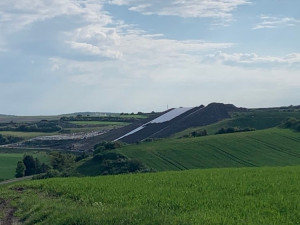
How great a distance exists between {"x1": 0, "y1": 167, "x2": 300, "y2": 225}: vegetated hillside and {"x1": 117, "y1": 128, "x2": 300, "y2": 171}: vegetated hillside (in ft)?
98.3

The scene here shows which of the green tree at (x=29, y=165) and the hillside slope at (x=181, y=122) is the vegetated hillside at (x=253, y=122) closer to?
the hillside slope at (x=181, y=122)

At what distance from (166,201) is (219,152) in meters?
45.1

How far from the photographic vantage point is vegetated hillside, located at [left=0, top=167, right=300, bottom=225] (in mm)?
14938

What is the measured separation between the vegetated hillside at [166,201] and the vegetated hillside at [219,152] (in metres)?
30.0

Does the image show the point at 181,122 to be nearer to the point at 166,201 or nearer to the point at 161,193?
the point at 161,193

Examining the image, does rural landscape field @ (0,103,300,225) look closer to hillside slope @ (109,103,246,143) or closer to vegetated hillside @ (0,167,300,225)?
vegetated hillside @ (0,167,300,225)

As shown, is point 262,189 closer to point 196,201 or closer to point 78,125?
point 196,201

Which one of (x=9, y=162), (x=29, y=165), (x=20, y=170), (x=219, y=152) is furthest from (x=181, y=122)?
(x=20, y=170)

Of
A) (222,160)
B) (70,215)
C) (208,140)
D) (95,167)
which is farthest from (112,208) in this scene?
(208,140)

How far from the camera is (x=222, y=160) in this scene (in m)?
59.7

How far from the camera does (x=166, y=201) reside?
1853cm

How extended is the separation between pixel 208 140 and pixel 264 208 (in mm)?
52428

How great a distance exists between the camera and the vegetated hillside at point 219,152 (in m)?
57.7

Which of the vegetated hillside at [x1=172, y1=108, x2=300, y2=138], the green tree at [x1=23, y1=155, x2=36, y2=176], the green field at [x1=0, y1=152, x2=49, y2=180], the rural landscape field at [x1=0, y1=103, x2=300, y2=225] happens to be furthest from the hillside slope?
the rural landscape field at [x1=0, y1=103, x2=300, y2=225]
